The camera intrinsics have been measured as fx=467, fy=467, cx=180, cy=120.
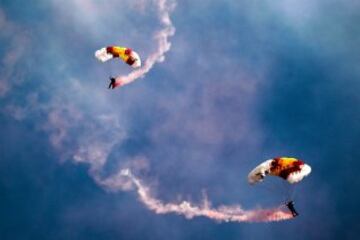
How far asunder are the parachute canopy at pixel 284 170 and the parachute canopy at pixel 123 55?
13625mm

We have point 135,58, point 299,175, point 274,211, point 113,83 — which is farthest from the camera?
point 274,211

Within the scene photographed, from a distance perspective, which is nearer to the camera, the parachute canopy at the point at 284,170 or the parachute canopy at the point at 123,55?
the parachute canopy at the point at 284,170

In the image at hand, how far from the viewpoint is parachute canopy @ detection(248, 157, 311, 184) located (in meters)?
29.3

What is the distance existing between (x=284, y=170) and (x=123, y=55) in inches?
633

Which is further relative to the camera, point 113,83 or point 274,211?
point 274,211

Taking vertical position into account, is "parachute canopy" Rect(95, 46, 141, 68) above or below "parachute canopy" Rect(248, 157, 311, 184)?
above

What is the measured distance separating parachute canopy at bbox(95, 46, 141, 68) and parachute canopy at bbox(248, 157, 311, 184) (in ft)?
44.7

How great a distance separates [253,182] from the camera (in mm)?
30047

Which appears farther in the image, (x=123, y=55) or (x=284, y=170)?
(x=123, y=55)

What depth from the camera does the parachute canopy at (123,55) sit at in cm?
3722

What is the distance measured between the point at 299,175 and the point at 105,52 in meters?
18.3

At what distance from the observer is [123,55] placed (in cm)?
3762

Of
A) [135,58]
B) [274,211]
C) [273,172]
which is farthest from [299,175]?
[274,211]

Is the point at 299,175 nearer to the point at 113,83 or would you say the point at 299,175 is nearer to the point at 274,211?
the point at 113,83
